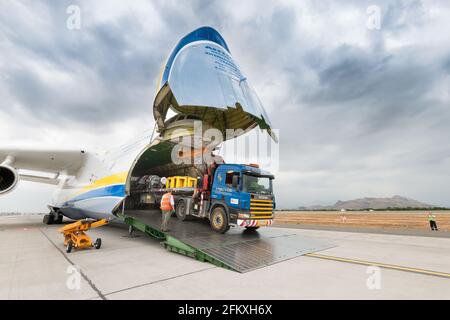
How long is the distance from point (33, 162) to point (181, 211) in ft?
28.8

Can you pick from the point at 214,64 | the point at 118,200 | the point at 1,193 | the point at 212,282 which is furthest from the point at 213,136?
the point at 1,193

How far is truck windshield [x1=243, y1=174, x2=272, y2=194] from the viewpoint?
798 centimetres

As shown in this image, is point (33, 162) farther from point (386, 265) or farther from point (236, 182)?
point (386, 265)

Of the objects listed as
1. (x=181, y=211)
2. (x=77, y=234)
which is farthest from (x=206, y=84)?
(x=181, y=211)

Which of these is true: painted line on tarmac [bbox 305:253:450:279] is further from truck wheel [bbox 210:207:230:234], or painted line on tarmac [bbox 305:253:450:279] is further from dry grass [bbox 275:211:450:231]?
dry grass [bbox 275:211:450:231]

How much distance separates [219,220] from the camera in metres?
7.97

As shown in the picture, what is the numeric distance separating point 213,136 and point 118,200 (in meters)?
4.01

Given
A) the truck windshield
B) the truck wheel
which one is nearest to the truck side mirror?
the truck windshield

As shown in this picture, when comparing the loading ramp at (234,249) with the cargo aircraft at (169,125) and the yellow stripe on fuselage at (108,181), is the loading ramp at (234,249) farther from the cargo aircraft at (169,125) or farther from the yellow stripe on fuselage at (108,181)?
the cargo aircraft at (169,125)

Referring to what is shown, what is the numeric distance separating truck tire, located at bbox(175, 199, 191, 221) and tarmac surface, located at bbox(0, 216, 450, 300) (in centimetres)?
392

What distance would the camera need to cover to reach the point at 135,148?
8.59m

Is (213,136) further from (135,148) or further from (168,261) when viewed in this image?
(168,261)

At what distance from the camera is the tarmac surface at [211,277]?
3277 millimetres

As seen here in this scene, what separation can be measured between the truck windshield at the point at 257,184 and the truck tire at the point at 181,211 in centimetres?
324
